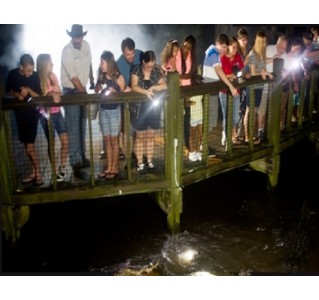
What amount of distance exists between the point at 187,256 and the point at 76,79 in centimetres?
317

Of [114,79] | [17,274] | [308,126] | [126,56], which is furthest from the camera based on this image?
[308,126]

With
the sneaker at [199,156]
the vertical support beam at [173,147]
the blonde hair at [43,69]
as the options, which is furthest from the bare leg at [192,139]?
the blonde hair at [43,69]

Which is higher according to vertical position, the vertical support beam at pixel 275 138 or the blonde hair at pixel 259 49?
the blonde hair at pixel 259 49

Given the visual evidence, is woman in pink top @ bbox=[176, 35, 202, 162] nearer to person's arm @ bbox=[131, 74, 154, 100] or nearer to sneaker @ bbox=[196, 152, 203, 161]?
sneaker @ bbox=[196, 152, 203, 161]

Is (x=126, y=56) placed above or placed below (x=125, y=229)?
above

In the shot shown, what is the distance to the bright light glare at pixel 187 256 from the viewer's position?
5418 millimetres

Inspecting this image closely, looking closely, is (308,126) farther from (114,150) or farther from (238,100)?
(114,150)

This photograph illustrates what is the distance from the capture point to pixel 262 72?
6.58 metres

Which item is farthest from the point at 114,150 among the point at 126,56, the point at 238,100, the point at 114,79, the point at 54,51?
the point at 54,51

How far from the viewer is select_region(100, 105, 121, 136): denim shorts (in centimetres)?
555

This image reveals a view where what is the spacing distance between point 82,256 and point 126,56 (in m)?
3.08

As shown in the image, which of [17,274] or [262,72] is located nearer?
[17,274]

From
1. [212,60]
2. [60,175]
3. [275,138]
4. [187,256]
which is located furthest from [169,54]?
[187,256]

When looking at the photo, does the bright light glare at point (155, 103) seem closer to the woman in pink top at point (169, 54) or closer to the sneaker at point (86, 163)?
the woman in pink top at point (169, 54)
